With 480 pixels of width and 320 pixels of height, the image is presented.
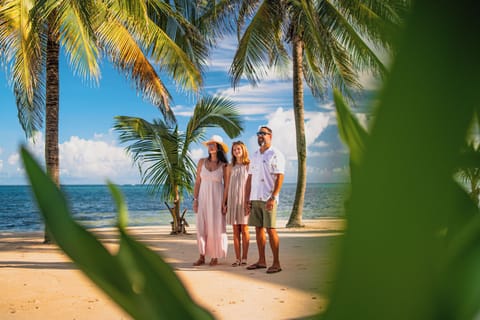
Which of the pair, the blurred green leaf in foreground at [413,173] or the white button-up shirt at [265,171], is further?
the white button-up shirt at [265,171]

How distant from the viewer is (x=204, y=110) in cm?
787

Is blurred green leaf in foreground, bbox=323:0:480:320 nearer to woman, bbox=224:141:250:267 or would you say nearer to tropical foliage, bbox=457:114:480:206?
tropical foliage, bbox=457:114:480:206

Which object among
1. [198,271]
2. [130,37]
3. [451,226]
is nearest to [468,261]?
[451,226]

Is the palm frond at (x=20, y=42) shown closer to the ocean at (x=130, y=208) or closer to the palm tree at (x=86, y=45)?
the palm tree at (x=86, y=45)

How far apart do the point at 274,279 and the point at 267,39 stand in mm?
5602

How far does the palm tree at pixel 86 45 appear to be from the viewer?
5875mm

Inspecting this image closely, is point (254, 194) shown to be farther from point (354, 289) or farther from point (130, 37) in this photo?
point (354, 289)

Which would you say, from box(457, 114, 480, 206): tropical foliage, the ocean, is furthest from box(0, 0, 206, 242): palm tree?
box(457, 114, 480, 206): tropical foliage

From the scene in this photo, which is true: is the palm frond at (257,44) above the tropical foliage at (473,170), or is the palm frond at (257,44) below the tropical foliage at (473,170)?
above

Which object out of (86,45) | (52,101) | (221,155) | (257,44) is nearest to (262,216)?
(221,155)

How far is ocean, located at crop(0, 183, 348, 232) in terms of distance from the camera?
80 millimetres

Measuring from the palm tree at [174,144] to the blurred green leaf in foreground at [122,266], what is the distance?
24.9ft

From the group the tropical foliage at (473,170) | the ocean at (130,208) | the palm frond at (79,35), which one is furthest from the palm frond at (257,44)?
the tropical foliage at (473,170)

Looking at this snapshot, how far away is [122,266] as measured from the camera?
3.4 inches
